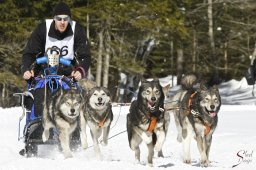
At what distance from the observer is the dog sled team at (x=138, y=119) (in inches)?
249

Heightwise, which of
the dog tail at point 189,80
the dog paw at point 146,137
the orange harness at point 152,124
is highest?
the dog tail at point 189,80

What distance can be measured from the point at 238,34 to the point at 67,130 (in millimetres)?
24319

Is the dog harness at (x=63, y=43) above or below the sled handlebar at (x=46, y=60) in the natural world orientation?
above

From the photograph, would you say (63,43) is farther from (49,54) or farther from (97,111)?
(97,111)

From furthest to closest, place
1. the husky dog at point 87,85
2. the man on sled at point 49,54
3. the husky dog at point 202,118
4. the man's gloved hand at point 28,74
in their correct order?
the husky dog at point 87,85 → the man on sled at point 49,54 → the man's gloved hand at point 28,74 → the husky dog at point 202,118

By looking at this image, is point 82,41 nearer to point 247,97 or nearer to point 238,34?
point 247,97

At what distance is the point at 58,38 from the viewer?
6.86 m

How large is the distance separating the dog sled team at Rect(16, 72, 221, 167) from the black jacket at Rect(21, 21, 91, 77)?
38 cm

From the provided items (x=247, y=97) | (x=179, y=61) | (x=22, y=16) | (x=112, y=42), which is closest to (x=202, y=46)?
(x=179, y=61)

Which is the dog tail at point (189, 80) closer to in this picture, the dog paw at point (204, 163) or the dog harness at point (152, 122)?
the dog harness at point (152, 122)

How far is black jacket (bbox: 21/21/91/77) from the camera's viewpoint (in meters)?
6.83

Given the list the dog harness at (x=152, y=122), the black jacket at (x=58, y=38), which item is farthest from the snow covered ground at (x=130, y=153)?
the black jacket at (x=58, y=38)

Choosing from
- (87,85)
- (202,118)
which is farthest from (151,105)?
(87,85)

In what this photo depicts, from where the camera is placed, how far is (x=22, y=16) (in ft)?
63.9
